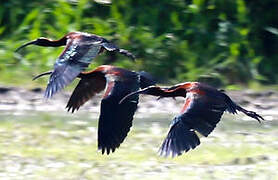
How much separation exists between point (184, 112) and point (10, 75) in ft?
15.6

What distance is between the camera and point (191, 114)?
Result: 612cm

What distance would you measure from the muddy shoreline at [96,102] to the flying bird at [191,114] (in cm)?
362

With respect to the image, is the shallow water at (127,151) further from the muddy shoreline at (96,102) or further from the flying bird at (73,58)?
the flying bird at (73,58)

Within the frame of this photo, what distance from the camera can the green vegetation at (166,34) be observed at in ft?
35.2

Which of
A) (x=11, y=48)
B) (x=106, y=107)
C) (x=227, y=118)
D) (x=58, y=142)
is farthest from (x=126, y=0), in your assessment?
(x=106, y=107)

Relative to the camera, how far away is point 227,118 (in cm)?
993

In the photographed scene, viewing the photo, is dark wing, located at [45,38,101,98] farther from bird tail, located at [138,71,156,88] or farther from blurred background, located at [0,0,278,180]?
blurred background, located at [0,0,278,180]

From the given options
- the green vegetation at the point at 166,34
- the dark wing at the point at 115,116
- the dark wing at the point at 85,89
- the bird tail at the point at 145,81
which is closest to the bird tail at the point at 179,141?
the dark wing at the point at 115,116

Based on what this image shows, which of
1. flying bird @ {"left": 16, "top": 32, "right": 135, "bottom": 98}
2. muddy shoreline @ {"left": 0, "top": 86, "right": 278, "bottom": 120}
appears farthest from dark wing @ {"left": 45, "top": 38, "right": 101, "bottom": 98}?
muddy shoreline @ {"left": 0, "top": 86, "right": 278, "bottom": 120}

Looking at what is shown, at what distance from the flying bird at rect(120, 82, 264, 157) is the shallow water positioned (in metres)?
1.59

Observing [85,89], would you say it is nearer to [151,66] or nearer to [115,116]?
[115,116]

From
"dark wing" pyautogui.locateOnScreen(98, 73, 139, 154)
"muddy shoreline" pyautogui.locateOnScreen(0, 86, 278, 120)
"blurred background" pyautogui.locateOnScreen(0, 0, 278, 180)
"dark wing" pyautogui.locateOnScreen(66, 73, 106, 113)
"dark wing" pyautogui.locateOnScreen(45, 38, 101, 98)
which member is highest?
"dark wing" pyautogui.locateOnScreen(45, 38, 101, 98)

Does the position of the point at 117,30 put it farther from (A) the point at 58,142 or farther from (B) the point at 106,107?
(B) the point at 106,107

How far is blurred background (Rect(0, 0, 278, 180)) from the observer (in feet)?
28.7
